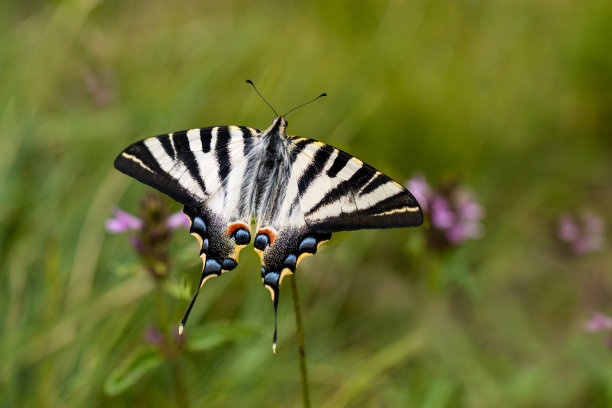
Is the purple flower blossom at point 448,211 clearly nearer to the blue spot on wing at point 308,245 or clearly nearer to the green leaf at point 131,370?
the blue spot on wing at point 308,245

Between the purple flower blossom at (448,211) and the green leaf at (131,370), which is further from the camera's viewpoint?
the purple flower blossom at (448,211)

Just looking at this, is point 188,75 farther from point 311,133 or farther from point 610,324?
point 610,324

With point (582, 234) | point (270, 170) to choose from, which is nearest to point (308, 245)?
point (270, 170)

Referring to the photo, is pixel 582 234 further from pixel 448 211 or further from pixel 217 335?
pixel 217 335

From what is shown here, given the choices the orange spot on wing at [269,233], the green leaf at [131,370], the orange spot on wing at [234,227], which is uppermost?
the orange spot on wing at [234,227]

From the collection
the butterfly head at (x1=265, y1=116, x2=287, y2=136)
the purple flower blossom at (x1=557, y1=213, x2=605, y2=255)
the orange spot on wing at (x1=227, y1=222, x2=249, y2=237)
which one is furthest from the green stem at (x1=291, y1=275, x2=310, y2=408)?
the purple flower blossom at (x1=557, y1=213, x2=605, y2=255)

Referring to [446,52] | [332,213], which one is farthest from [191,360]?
[446,52]

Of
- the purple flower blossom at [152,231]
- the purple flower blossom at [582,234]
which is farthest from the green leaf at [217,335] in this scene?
the purple flower blossom at [582,234]
